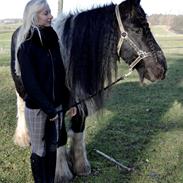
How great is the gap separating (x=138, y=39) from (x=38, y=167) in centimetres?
165

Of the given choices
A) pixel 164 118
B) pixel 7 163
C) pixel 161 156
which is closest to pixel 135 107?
pixel 164 118

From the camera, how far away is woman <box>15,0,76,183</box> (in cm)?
357

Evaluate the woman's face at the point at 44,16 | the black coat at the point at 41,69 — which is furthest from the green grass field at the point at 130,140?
the woman's face at the point at 44,16

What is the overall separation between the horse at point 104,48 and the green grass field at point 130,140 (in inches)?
20.1

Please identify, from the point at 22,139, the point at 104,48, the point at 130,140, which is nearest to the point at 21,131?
the point at 22,139

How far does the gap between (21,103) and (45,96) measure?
237 cm

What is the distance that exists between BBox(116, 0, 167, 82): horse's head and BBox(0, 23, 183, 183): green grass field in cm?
77

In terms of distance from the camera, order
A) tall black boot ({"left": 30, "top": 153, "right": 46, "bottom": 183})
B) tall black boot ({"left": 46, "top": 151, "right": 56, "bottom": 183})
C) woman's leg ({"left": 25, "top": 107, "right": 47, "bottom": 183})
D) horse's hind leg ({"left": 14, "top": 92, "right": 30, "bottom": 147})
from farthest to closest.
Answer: horse's hind leg ({"left": 14, "top": 92, "right": 30, "bottom": 147})
tall black boot ({"left": 46, "top": 151, "right": 56, "bottom": 183})
tall black boot ({"left": 30, "top": 153, "right": 46, "bottom": 183})
woman's leg ({"left": 25, "top": 107, "right": 47, "bottom": 183})

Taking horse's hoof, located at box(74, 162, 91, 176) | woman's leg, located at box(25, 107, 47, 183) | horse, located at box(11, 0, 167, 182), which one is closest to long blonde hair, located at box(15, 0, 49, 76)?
woman's leg, located at box(25, 107, 47, 183)

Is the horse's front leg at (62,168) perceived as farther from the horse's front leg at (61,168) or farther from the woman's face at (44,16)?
the woman's face at (44,16)

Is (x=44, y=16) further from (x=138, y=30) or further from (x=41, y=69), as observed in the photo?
(x=138, y=30)

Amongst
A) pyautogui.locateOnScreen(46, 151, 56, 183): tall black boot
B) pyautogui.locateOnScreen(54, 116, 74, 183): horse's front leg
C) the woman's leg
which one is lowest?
pyautogui.locateOnScreen(54, 116, 74, 183): horse's front leg

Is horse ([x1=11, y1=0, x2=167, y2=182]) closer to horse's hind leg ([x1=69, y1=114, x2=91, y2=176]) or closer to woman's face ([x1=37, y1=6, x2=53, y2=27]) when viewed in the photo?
horse's hind leg ([x1=69, y1=114, x2=91, y2=176])

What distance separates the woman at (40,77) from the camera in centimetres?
357
